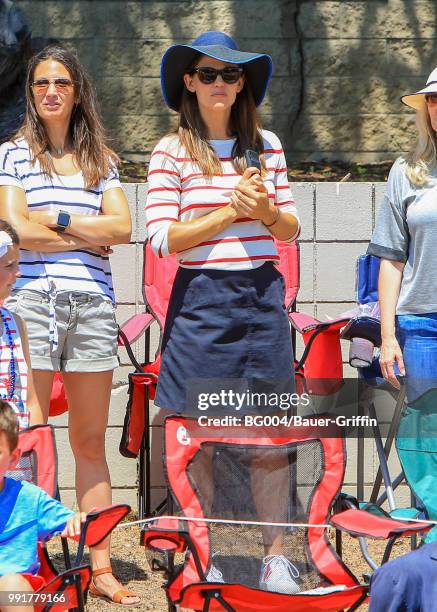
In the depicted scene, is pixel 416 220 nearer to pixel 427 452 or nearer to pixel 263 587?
pixel 427 452

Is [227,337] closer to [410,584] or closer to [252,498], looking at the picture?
[252,498]

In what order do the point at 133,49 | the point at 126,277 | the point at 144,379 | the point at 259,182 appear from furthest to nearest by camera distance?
the point at 133,49 → the point at 126,277 → the point at 144,379 → the point at 259,182

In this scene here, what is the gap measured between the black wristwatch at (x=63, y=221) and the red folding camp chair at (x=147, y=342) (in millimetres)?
915

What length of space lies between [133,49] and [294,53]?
3.30 ft

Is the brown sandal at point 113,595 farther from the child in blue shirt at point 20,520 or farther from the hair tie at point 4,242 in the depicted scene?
the hair tie at point 4,242

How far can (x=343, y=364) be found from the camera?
17.3 feet

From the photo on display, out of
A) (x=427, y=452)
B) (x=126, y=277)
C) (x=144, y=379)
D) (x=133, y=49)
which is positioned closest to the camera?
(x=427, y=452)

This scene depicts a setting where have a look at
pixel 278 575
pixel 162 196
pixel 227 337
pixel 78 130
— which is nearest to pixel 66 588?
pixel 278 575

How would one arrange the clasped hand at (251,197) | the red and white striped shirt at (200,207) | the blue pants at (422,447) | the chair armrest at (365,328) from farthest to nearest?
the chair armrest at (365,328), the red and white striped shirt at (200,207), the clasped hand at (251,197), the blue pants at (422,447)

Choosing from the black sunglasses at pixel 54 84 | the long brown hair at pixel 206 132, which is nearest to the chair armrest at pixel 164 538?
the long brown hair at pixel 206 132

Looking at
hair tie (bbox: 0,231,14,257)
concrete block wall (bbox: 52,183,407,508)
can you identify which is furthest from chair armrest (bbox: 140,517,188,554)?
concrete block wall (bbox: 52,183,407,508)

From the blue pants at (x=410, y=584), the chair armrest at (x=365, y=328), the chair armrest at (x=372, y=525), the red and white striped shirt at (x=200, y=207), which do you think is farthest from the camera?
the chair armrest at (x=365, y=328)

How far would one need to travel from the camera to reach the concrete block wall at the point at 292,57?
7230mm

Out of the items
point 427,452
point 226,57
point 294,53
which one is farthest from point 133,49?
point 427,452
